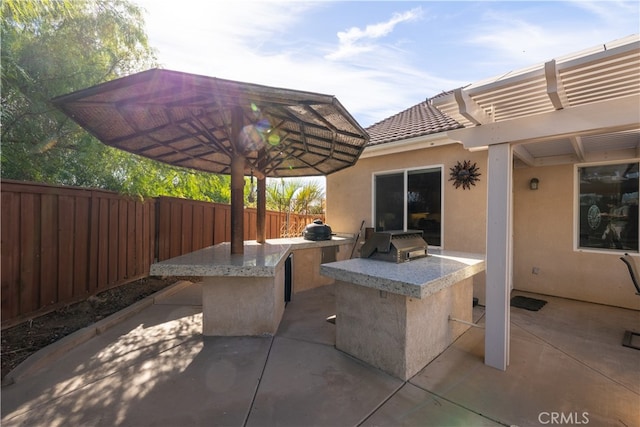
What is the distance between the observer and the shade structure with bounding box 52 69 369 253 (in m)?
2.77

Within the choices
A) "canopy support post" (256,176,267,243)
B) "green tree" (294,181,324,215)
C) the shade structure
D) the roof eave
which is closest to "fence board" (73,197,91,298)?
the shade structure

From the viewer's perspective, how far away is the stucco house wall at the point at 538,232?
5.11 meters

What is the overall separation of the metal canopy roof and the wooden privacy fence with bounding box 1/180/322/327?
3.96 ft

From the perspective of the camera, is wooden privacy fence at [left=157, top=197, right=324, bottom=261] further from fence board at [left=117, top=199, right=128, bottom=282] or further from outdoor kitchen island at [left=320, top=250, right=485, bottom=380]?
outdoor kitchen island at [left=320, top=250, right=485, bottom=380]

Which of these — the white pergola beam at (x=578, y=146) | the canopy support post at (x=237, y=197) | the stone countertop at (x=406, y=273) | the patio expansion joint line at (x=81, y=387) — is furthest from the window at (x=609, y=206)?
the patio expansion joint line at (x=81, y=387)

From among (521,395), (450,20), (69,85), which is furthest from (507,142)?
(69,85)

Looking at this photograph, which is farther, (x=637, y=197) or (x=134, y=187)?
(x=134, y=187)

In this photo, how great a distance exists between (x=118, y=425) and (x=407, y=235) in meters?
3.63

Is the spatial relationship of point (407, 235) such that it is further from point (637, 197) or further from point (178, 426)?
point (637, 197)

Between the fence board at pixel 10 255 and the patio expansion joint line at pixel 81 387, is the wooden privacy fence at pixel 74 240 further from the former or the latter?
the patio expansion joint line at pixel 81 387

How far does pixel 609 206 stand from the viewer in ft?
17.0

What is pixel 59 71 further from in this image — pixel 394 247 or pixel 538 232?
pixel 538 232

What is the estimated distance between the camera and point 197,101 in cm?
323

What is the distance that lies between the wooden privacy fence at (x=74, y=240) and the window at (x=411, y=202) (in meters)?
5.24
